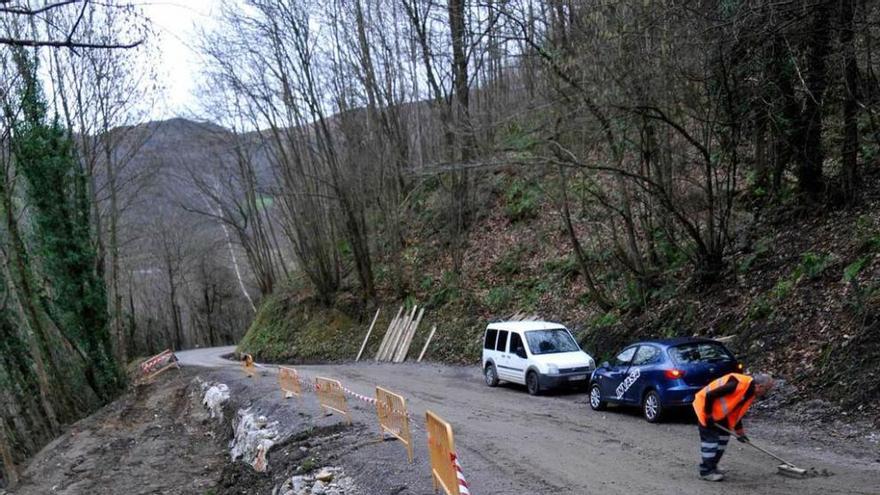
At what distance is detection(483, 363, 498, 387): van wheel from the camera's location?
1812 centimetres

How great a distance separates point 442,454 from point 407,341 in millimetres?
20085

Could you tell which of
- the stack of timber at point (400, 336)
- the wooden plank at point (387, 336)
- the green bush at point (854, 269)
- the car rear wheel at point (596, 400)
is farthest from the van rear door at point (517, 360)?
the wooden plank at point (387, 336)

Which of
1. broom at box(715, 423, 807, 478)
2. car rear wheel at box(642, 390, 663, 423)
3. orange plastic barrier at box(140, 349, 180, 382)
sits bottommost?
orange plastic barrier at box(140, 349, 180, 382)

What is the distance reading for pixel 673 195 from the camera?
15898 millimetres

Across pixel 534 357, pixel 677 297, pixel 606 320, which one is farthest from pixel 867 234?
pixel 534 357

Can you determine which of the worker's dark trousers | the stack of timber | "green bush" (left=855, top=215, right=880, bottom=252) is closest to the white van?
"green bush" (left=855, top=215, right=880, bottom=252)

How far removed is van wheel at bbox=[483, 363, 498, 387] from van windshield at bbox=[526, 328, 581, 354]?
5.40 ft

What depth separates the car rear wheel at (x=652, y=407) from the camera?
11.5 metres

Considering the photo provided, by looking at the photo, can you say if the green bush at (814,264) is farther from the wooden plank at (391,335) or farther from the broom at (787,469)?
the wooden plank at (391,335)

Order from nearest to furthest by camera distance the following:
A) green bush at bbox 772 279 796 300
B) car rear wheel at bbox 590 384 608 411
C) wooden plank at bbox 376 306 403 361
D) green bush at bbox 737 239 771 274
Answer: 1. car rear wheel at bbox 590 384 608 411
2. green bush at bbox 772 279 796 300
3. green bush at bbox 737 239 771 274
4. wooden plank at bbox 376 306 403 361

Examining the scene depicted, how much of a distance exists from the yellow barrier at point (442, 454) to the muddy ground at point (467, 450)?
0.52 m

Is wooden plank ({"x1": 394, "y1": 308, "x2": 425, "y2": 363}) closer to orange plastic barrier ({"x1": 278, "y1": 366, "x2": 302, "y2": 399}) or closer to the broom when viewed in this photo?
orange plastic barrier ({"x1": 278, "y1": 366, "x2": 302, "y2": 399})

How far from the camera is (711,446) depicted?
762 cm

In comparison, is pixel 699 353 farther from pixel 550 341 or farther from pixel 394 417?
pixel 550 341
